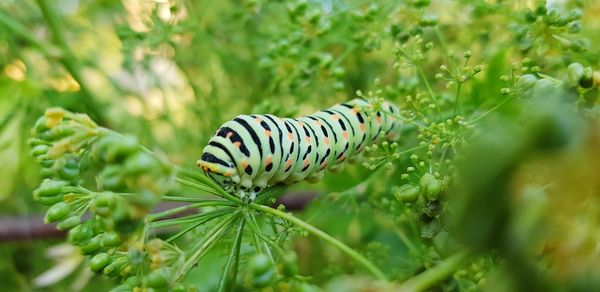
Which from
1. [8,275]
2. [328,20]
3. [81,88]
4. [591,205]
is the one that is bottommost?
[591,205]

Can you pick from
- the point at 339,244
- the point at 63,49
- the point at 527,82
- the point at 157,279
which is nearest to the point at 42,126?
the point at 157,279

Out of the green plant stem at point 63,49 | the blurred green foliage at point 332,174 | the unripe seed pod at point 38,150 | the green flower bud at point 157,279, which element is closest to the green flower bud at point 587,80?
the blurred green foliage at point 332,174

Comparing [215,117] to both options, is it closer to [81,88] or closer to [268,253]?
[81,88]

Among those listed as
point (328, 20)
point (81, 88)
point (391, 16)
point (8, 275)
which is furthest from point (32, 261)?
point (391, 16)

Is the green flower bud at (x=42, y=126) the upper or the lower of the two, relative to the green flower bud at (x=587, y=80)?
upper

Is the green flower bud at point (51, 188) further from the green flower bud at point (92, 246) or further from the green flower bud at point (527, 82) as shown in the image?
the green flower bud at point (527, 82)

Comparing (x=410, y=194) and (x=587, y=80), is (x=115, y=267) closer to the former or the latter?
(x=410, y=194)

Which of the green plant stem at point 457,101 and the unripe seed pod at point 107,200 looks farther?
the green plant stem at point 457,101
